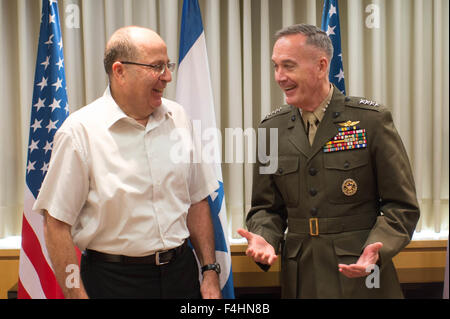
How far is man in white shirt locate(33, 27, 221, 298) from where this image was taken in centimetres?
174

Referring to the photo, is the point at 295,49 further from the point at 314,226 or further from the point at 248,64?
the point at 248,64

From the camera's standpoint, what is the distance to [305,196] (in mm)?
1825

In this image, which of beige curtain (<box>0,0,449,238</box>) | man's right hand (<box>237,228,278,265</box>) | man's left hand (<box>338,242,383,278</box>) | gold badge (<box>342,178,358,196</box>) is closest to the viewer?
man's left hand (<box>338,242,383,278</box>)

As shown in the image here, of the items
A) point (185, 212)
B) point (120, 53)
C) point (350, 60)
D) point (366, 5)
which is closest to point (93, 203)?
point (185, 212)

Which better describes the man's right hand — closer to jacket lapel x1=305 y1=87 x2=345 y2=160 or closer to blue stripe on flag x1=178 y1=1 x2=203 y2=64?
jacket lapel x1=305 y1=87 x2=345 y2=160

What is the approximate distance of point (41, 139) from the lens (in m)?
2.68

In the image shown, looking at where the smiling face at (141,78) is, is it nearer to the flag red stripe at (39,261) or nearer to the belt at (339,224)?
Answer: the belt at (339,224)

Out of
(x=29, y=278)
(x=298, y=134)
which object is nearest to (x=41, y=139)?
(x=29, y=278)

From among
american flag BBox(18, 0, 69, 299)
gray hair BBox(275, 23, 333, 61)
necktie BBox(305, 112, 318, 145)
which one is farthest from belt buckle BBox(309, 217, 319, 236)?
american flag BBox(18, 0, 69, 299)

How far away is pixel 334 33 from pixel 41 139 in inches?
75.7

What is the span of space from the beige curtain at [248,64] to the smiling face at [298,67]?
1.45 metres

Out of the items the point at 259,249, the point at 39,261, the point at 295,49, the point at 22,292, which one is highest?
the point at 295,49

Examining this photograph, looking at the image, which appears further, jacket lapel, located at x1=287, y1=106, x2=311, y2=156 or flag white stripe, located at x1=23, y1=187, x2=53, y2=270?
flag white stripe, located at x1=23, y1=187, x2=53, y2=270

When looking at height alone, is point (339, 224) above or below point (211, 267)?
above
